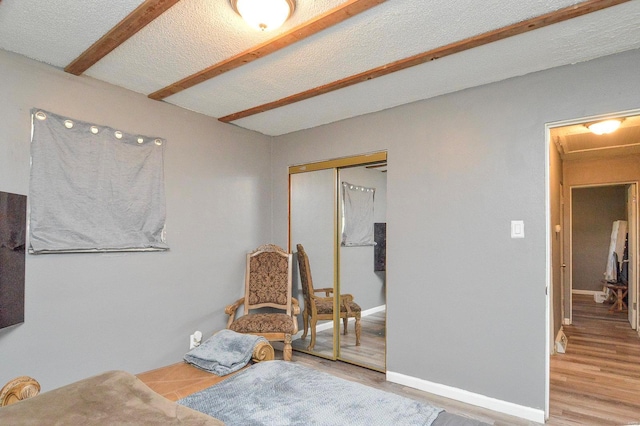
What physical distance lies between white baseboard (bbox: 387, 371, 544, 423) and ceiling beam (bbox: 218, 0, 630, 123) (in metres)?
2.61

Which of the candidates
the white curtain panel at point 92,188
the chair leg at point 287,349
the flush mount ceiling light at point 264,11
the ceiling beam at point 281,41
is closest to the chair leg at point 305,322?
the chair leg at point 287,349

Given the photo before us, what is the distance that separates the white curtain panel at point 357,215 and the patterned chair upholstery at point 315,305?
565mm

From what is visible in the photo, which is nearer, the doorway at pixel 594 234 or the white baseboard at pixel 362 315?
the white baseboard at pixel 362 315

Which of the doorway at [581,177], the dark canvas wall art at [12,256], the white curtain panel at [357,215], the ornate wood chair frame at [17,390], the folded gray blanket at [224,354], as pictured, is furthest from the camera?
the doorway at [581,177]

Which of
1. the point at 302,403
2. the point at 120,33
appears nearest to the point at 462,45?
the point at 120,33

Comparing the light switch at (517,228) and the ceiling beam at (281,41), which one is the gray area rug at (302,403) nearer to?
the light switch at (517,228)

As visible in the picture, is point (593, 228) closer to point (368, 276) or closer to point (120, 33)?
point (368, 276)

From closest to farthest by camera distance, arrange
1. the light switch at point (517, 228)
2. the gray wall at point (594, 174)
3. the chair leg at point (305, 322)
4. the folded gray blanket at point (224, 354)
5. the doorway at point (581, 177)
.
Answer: the folded gray blanket at point (224, 354) < the light switch at point (517, 228) < the chair leg at point (305, 322) < the doorway at point (581, 177) < the gray wall at point (594, 174)

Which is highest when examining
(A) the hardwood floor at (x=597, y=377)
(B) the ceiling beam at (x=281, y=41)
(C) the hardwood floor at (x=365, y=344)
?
(B) the ceiling beam at (x=281, y=41)

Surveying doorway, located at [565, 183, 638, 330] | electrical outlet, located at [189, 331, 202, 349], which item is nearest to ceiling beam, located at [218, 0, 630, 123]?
electrical outlet, located at [189, 331, 202, 349]

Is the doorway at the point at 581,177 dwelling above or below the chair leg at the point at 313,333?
above

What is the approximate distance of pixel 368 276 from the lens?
12.4 feet

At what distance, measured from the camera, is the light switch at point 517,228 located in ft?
9.09

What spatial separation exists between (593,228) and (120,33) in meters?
9.67
